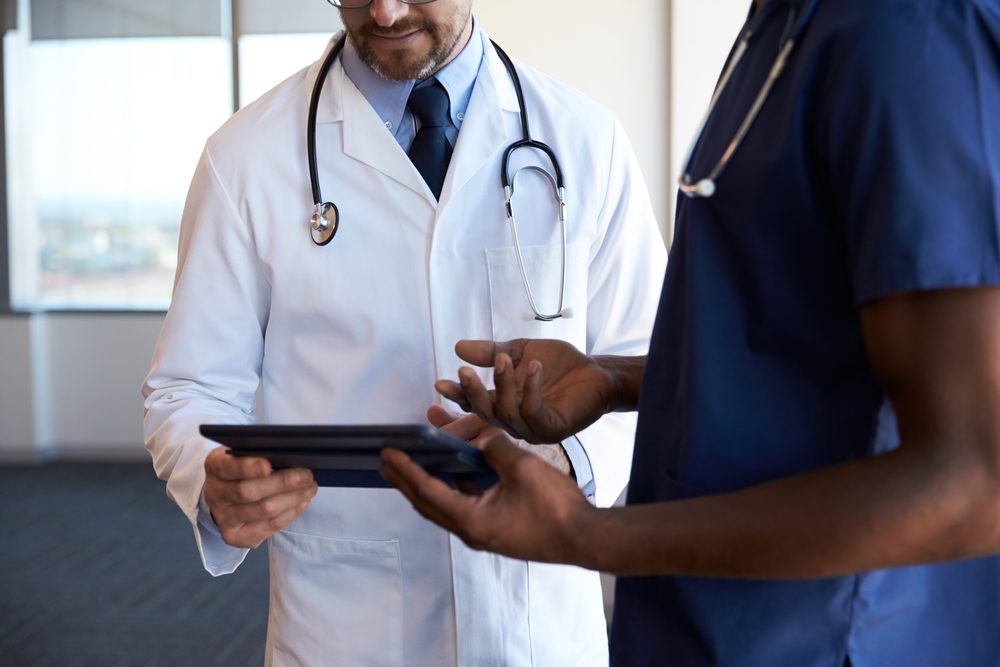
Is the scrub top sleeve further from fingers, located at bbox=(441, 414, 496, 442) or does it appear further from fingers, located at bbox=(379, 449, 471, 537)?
fingers, located at bbox=(441, 414, 496, 442)

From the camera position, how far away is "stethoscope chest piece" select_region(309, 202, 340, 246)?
137cm

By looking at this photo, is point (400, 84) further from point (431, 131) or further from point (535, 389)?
point (535, 389)

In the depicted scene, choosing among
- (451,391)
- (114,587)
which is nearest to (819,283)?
(451,391)

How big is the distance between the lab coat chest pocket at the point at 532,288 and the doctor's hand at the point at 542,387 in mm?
193

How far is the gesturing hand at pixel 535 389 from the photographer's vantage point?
1.08 metres

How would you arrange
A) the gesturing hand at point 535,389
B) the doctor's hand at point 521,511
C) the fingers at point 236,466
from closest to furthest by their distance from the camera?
the doctor's hand at point 521,511
the fingers at point 236,466
the gesturing hand at point 535,389

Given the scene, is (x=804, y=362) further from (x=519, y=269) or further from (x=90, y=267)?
(x=90, y=267)

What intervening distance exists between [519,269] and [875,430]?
2.31 feet

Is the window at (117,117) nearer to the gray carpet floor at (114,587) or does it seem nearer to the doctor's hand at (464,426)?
the gray carpet floor at (114,587)

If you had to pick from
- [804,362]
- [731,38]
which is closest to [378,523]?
[804,362]

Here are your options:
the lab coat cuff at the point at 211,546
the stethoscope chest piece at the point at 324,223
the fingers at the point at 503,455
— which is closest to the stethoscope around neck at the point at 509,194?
the stethoscope chest piece at the point at 324,223

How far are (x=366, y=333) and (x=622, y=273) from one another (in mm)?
423

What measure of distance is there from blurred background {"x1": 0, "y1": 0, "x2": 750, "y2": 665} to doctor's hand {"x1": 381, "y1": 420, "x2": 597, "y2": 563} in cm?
437

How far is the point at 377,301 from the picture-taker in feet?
4.50
